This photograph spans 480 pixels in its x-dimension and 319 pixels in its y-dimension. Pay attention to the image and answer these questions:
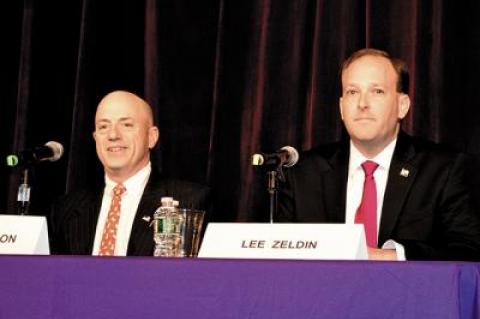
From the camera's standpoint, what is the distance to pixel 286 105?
157 inches

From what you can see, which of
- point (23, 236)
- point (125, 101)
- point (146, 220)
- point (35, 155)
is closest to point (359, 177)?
point (146, 220)

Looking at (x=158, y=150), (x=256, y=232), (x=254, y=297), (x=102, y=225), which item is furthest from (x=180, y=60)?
(x=254, y=297)

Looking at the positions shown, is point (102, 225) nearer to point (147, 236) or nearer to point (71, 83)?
point (147, 236)

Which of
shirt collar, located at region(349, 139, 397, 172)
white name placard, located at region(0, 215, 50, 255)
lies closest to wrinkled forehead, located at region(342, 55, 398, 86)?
shirt collar, located at region(349, 139, 397, 172)

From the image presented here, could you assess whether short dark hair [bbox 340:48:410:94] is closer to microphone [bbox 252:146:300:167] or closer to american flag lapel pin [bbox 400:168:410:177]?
american flag lapel pin [bbox 400:168:410:177]

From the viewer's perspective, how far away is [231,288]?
1851 mm

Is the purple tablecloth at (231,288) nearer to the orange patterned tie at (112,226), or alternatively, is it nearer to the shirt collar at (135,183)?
the orange patterned tie at (112,226)

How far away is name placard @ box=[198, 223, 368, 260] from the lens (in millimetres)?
Result: 2057

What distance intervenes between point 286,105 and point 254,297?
7.32 feet

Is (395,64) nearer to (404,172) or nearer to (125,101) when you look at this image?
(404,172)

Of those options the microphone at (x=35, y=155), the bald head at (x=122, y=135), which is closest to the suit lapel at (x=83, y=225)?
the bald head at (x=122, y=135)

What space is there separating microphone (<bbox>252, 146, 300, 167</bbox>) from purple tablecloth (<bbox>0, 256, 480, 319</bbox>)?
2.44ft

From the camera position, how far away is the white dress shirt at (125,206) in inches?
137

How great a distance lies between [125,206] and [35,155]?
64 cm
